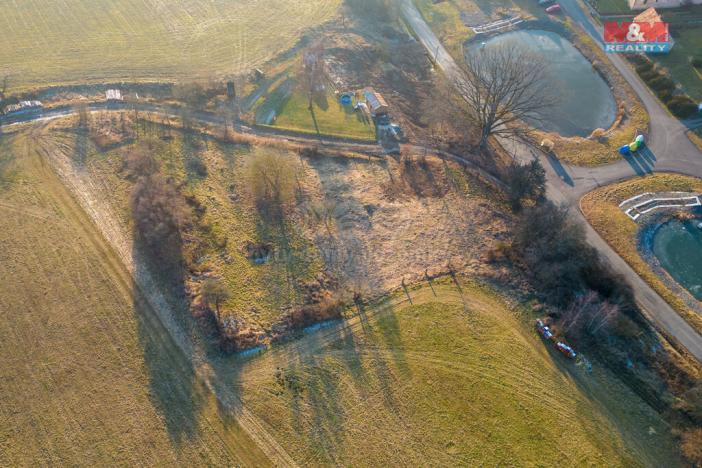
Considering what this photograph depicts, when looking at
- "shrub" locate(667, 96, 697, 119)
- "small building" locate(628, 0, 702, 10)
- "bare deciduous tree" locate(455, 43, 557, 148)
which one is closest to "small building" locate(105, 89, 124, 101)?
"bare deciduous tree" locate(455, 43, 557, 148)

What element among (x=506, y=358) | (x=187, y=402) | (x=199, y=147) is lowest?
(x=506, y=358)

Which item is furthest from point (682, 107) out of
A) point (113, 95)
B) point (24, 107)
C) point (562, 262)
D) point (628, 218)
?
point (24, 107)

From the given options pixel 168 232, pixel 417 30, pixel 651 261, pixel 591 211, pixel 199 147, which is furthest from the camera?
pixel 417 30

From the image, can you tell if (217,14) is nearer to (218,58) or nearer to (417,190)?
(218,58)

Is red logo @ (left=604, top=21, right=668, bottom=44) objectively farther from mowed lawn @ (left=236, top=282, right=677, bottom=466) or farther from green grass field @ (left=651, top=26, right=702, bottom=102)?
mowed lawn @ (left=236, top=282, right=677, bottom=466)

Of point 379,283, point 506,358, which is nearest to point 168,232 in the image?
point 379,283

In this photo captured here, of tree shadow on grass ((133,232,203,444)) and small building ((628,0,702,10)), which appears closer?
tree shadow on grass ((133,232,203,444))

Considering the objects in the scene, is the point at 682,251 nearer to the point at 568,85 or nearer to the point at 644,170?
the point at 644,170
